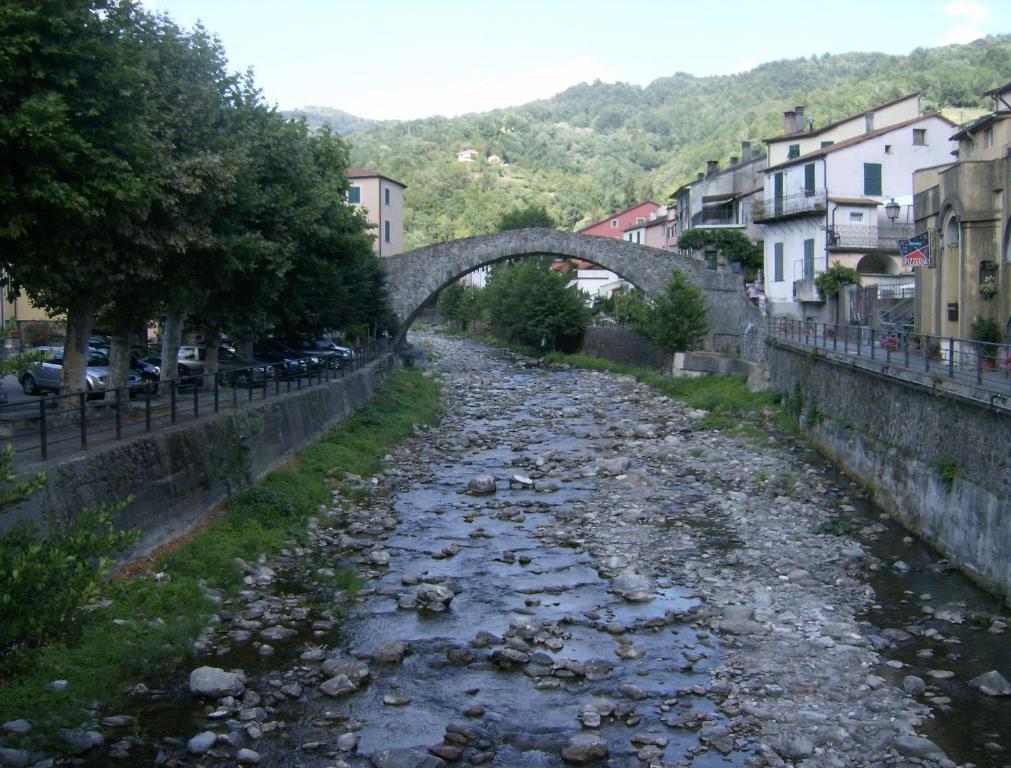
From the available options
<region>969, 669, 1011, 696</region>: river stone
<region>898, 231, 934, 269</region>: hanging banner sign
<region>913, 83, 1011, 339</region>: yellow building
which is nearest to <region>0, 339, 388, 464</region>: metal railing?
<region>969, 669, 1011, 696</region>: river stone

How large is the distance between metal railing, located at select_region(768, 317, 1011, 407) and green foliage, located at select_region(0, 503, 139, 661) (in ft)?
35.7

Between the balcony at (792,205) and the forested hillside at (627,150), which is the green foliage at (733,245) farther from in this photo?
the forested hillside at (627,150)

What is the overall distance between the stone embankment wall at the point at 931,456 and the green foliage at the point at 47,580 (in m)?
10.1

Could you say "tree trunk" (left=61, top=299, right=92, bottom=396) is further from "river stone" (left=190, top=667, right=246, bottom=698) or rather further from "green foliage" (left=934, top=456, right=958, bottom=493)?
"green foliage" (left=934, top=456, right=958, bottom=493)

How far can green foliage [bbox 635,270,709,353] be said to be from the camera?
39.0m

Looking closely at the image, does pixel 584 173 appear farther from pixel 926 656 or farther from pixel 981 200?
pixel 926 656

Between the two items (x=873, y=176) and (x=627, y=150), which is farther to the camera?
(x=627, y=150)

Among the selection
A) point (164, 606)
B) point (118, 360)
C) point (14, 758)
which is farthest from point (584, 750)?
point (118, 360)

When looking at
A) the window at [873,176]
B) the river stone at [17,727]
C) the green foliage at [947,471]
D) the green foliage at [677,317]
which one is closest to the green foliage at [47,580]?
the river stone at [17,727]

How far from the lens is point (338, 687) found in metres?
9.52

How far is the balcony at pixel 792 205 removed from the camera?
38438 mm

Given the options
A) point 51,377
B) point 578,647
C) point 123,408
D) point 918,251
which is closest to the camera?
point 578,647

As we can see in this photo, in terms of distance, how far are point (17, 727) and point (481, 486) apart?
1221 centimetres

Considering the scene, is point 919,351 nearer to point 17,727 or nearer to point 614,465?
point 614,465
